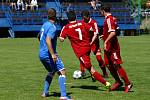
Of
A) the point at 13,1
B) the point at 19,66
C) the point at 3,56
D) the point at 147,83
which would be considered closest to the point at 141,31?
the point at 13,1

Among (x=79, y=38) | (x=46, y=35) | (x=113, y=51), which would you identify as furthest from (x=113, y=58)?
(x=46, y=35)

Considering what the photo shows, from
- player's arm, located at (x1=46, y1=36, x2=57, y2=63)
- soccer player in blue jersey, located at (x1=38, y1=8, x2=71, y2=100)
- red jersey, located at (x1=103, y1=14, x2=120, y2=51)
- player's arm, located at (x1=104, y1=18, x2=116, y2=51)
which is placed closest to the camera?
player's arm, located at (x1=46, y1=36, x2=57, y2=63)

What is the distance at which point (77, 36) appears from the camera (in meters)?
12.7

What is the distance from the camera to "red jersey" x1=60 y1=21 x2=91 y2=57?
41.5 feet

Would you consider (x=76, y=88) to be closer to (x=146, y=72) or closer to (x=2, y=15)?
(x=146, y=72)

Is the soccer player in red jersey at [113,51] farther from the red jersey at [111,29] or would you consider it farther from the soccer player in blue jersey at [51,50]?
the soccer player in blue jersey at [51,50]

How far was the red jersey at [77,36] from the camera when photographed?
12.6 metres

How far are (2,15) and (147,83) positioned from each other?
101ft

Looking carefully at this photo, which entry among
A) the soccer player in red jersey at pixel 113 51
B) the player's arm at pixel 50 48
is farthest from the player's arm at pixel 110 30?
the player's arm at pixel 50 48

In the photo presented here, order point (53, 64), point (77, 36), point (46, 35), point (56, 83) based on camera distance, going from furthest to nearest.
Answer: point (56, 83), point (77, 36), point (53, 64), point (46, 35)

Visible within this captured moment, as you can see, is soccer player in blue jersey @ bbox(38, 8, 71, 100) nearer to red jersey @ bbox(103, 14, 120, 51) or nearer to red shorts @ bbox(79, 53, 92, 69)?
red shorts @ bbox(79, 53, 92, 69)

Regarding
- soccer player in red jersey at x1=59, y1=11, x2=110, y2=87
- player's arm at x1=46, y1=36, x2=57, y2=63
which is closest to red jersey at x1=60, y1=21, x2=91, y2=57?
soccer player in red jersey at x1=59, y1=11, x2=110, y2=87

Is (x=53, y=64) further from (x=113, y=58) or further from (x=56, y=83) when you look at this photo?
(x=56, y=83)

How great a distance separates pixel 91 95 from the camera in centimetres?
1189
